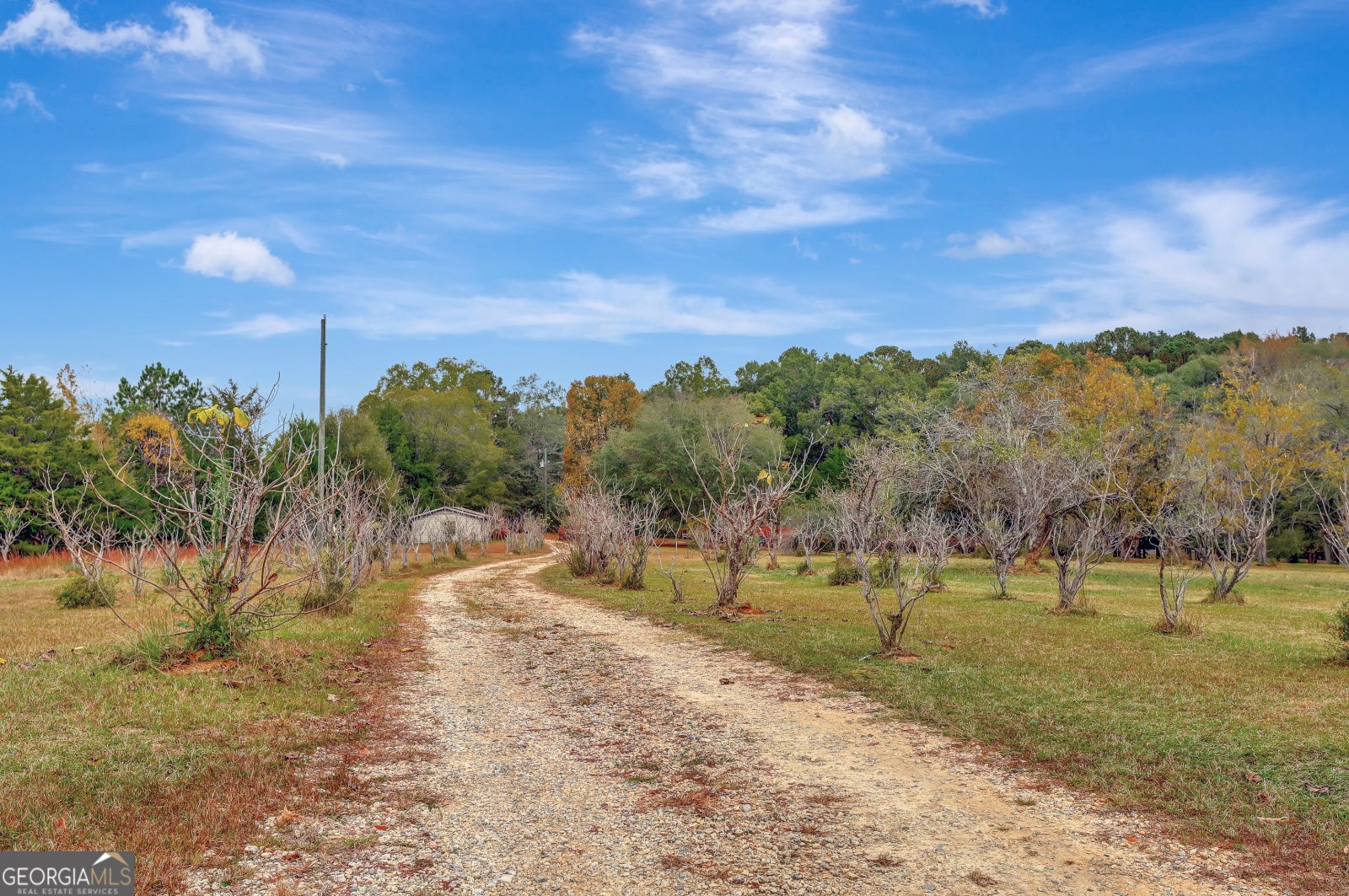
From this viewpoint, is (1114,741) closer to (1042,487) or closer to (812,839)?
(812,839)

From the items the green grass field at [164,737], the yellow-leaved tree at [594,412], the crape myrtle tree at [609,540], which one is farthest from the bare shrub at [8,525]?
the yellow-leaved tree at [594,412]

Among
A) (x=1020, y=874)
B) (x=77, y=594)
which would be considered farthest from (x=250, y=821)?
(x=77, y=594)

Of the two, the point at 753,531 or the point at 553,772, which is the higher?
the point at 753,531

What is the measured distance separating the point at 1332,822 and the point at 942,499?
28.5 metres

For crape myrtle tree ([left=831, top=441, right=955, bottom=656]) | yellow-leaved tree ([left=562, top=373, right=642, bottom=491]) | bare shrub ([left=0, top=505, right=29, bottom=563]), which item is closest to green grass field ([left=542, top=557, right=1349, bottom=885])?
crape myrtle tree ([left=831, top=441, right=955, bottom=656])

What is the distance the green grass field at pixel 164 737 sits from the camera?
5.00 m

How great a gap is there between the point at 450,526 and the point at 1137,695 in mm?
34845

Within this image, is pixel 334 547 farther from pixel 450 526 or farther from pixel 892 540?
pixel 450 526

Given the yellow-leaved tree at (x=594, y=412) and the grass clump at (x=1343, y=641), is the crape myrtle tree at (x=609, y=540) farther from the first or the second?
the yellow-leaved tree at (x=594, y=412)

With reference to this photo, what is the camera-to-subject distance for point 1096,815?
5477 millimetres

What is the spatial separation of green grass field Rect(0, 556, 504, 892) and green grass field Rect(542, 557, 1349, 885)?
5.30m

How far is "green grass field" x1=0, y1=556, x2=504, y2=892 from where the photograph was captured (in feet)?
16.4

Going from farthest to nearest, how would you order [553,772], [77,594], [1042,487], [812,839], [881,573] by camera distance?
[1042,487] < [881,573] < [77,594] < [553,772] < [812,839]

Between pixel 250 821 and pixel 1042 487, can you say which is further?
pixel 1042 487
